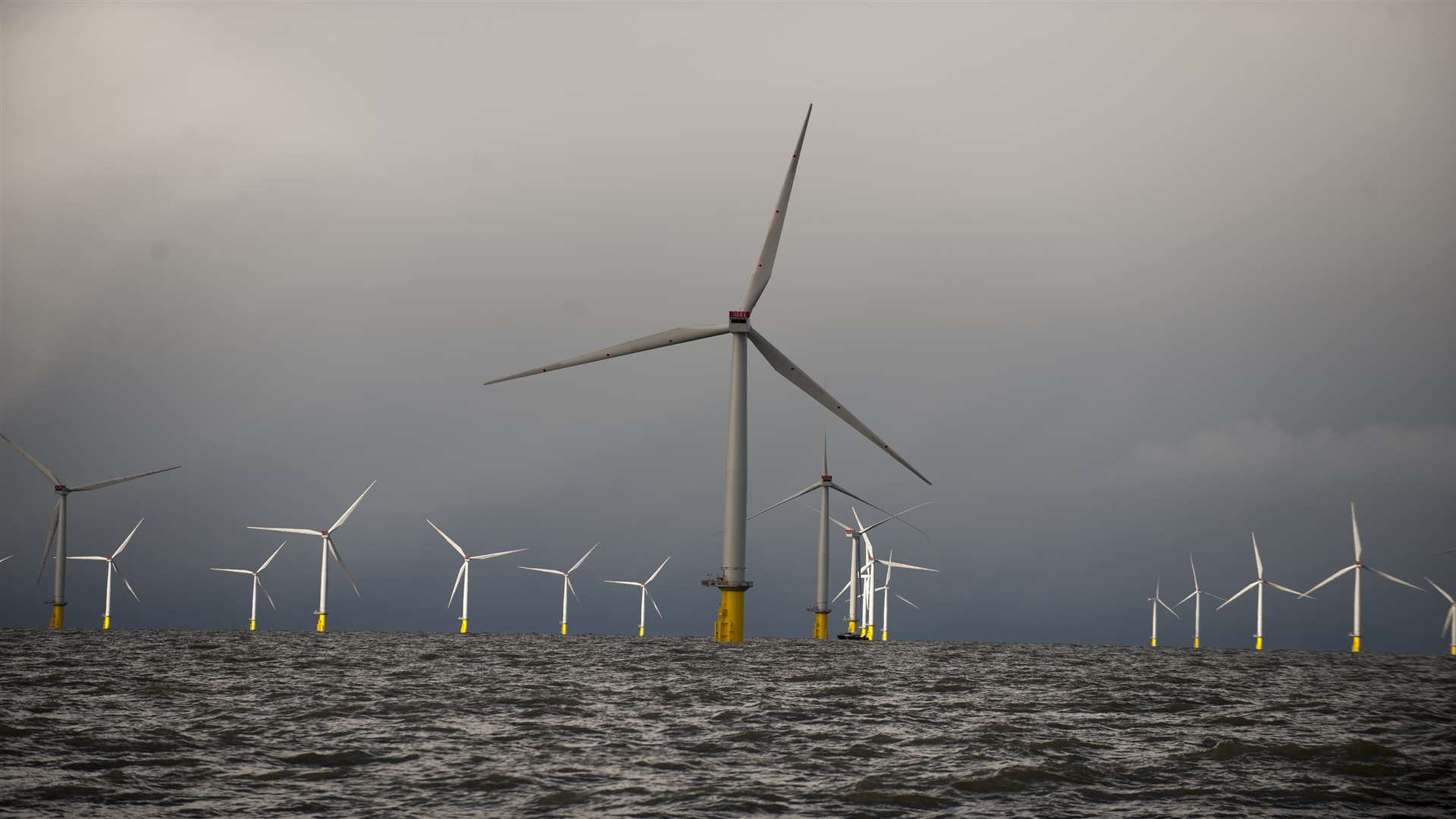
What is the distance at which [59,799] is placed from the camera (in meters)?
20.7

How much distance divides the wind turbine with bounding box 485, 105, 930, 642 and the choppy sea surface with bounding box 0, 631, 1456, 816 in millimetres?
23156

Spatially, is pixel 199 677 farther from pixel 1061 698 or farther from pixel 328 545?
pixel 328 545

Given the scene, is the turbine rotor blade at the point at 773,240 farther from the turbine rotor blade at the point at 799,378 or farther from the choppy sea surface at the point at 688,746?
the choppy sea surface at the point at 688,746

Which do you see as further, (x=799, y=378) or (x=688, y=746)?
(x=799, y=378)

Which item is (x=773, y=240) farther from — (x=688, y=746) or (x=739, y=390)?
(x=688, y=746)

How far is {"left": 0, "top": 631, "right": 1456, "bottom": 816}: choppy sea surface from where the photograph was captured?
22.2 meters

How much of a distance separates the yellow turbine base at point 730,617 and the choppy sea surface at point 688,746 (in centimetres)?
2470

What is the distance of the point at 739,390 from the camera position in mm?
85875

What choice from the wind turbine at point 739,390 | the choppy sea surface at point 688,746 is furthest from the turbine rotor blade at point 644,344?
the choppy sea surface at point 688,746

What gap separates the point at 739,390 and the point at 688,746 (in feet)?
187

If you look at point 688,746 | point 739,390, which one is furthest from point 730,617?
point 688,746

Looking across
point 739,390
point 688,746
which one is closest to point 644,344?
point 739,390

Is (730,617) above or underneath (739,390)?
underneath

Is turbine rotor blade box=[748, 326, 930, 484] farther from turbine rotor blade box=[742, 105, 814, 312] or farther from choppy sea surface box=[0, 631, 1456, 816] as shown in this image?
choppy sea surface box=[0, 631, 1456, 816]
